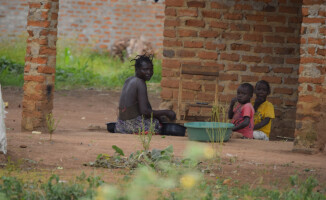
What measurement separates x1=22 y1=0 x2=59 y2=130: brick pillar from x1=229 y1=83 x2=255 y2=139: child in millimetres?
2410

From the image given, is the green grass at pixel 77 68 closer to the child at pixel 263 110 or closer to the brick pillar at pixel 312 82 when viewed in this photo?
the child at pixel 263 110

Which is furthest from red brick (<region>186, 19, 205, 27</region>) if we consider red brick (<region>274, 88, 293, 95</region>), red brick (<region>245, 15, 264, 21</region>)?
red brick (<region>274, 88, 293, 95</region>)

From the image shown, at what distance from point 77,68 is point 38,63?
7982mm

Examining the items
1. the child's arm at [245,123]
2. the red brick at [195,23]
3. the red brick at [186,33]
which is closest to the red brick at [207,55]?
the red brick at [186,33]

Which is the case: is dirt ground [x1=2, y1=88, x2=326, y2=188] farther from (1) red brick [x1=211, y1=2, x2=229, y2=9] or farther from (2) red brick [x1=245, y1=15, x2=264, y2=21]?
(1) red brick [x1=211, y1=2, x2=229, y2=9]

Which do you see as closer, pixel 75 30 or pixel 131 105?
pixel 131 105

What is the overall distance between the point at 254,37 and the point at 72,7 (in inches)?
388

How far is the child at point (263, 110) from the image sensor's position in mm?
7844

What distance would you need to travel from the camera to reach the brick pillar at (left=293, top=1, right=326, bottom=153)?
6297 millimetres

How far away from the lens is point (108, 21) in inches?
688

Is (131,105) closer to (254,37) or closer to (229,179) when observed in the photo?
(254,37)

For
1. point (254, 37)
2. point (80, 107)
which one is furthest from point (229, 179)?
point (80, 107)

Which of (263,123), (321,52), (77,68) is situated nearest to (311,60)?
(321,52)

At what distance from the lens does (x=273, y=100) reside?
8641mm
